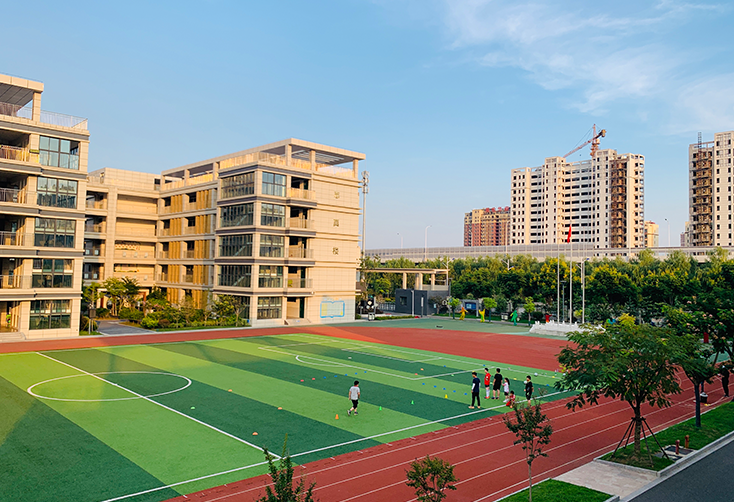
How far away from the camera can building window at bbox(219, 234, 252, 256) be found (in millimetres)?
61000

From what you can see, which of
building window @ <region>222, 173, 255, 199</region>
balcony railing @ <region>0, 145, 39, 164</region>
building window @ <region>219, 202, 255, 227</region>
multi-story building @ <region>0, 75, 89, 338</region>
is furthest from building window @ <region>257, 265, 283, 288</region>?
balcony railing @ <region>0, 145, 39, 164</region>

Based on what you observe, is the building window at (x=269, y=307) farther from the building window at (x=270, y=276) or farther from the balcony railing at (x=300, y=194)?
the balcony railing at (x=300, y=194)

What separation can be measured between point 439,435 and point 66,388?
1916 cm

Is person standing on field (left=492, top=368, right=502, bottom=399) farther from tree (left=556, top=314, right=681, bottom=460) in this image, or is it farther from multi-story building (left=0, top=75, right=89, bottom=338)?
multi-story building (left=0, top=75, right=89, bottom=338)

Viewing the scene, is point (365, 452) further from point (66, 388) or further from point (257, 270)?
point (257, 270)

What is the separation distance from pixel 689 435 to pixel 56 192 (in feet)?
162

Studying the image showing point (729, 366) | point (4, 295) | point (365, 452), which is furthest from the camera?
point (4, 295)

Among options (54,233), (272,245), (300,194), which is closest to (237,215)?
(272,245)

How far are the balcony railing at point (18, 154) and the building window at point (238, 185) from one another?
21.6 m

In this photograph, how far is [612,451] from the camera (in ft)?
63.4

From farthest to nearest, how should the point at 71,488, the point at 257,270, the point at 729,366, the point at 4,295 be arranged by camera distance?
the point at 257,270
the point at 4,295
the point at 729,366
the point at 71,488

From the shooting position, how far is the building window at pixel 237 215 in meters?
61.2

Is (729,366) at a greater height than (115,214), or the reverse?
(115,214)

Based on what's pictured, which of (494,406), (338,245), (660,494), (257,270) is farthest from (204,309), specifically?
(660,494)
